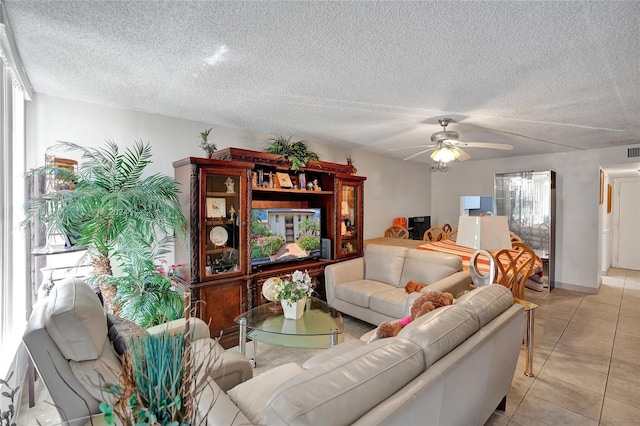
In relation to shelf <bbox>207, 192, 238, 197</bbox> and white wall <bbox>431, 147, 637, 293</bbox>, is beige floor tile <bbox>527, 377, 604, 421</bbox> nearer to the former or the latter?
shelf <bbox>207, 192, 238, 197</bbox>

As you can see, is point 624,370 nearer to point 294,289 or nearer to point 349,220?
point 294,289

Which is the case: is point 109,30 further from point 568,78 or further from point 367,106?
point 568,78

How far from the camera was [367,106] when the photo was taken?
117 inches

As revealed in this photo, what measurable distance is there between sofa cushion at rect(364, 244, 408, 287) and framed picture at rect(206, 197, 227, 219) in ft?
6.55

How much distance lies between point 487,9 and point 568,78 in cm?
130

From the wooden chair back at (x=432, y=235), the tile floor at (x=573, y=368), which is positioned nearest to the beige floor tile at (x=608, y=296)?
the tile floor at (x=573, y=368)

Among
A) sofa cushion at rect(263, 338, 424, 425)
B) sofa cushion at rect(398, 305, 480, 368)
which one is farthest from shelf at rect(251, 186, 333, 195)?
sofa cushion at rect(263, 338, 424, 425)

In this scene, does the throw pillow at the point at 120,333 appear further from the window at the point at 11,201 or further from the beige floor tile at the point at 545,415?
the beige floor tile at the point at 545,415

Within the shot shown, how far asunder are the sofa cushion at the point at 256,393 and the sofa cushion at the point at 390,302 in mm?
1690

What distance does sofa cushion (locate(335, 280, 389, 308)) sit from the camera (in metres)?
3.51

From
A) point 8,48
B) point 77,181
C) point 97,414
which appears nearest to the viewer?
point 97,414

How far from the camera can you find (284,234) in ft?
12.6

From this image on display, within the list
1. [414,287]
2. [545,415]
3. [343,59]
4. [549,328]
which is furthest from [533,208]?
[343,59]

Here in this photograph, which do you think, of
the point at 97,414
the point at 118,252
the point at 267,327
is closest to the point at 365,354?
the point at 97,414
